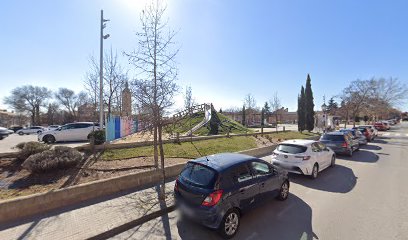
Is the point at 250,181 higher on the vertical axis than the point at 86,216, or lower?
higher

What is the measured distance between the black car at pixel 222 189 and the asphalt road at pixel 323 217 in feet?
1.28

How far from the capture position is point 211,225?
14.1ft

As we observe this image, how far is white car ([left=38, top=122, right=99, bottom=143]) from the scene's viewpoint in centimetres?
1517

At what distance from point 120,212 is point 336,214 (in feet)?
17.2

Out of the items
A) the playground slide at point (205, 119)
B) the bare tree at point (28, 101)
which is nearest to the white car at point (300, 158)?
the playground slide at point (205, 119)

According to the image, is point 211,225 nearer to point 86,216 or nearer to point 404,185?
point 86,216

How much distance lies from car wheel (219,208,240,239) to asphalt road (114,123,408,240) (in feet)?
0.58

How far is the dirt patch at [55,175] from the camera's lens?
240 inches

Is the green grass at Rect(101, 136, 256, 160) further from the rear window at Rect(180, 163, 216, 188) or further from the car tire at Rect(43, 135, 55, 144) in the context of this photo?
the car tire at Rect(43, 135, 55, 144)

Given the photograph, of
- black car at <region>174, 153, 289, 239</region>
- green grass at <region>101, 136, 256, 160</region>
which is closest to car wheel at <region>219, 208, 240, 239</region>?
black car at <region>174, 153, 289, 239</region>

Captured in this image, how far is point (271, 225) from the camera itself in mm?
4883

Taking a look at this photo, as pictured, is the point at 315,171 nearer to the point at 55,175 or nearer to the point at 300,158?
the point at 300,158

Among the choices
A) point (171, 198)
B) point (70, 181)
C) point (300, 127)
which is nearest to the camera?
point (171, 198)

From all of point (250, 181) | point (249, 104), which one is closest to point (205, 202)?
point (250, 181)
